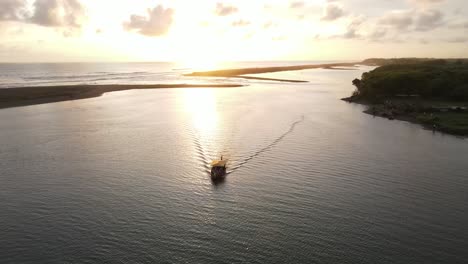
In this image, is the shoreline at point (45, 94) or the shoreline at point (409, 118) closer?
the shoreline at point (409, 118)

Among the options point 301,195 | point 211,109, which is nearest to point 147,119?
point 211,109

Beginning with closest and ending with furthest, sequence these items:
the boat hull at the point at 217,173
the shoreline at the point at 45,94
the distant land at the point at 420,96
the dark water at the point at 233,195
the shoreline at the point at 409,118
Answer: the dark water at the point at 233,195
the boat hull at the point at 217,173
the shoreline at the point at 409,118
the distant land at the point at 420,96
the shoreline at the point at 45,94

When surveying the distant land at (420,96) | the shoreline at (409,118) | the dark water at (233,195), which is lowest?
the dark water at (233,195)

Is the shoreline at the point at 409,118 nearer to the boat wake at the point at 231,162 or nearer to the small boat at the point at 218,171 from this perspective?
the boat wake at the point at 231,162

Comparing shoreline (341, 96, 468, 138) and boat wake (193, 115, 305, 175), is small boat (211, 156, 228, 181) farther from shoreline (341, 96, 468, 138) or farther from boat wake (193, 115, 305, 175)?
shoreline (341, 96, 468, 138)

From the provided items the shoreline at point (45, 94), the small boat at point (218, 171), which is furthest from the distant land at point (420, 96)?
the shoreline at point (45, 94)

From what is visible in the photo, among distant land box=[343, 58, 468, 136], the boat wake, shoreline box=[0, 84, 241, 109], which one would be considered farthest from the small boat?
shoreline box=[0, 84, 241, 109]

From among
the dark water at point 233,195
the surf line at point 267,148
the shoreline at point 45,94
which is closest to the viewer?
the dark water at point 233,195
